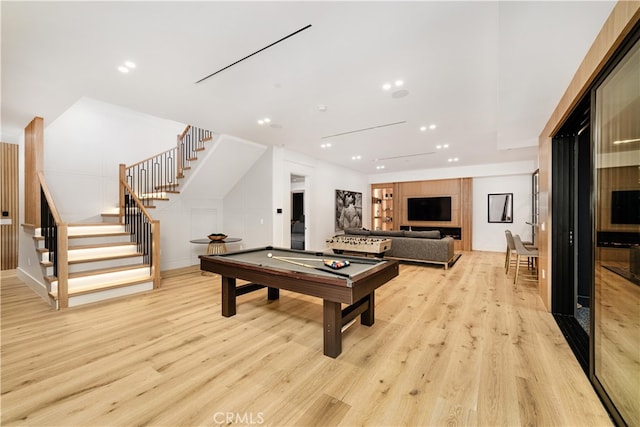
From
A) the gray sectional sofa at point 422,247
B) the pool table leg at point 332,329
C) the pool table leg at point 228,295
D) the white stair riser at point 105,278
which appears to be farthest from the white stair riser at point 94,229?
the gray sectional sofa at point 422,247

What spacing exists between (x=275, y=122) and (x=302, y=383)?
401 cm

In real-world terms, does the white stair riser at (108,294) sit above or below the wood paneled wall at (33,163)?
below

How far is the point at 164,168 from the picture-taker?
707 centimetres

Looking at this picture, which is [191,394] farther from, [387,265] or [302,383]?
[387,265]

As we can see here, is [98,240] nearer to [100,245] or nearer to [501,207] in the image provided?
[100,245]

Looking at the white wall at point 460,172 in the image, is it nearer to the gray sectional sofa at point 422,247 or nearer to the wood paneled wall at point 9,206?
the gray sectional sofa at point 422,247

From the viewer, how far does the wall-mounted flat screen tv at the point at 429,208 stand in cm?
930

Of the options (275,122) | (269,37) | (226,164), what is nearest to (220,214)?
(226,164)

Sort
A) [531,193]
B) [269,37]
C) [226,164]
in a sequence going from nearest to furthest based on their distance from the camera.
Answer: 1. [269,37]
2. [226,164]
3. [531,193]

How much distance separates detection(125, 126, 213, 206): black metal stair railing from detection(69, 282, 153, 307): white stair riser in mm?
2352

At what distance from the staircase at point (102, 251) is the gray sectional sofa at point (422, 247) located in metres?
4.95

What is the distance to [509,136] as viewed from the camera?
15.4ft

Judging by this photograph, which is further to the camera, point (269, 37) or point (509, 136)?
point (509, 136)

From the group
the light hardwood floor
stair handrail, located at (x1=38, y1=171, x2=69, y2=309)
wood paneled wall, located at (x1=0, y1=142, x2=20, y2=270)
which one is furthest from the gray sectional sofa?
wood paneled wall, located at (x1=0, y1=142, x2=20, y2=270)
